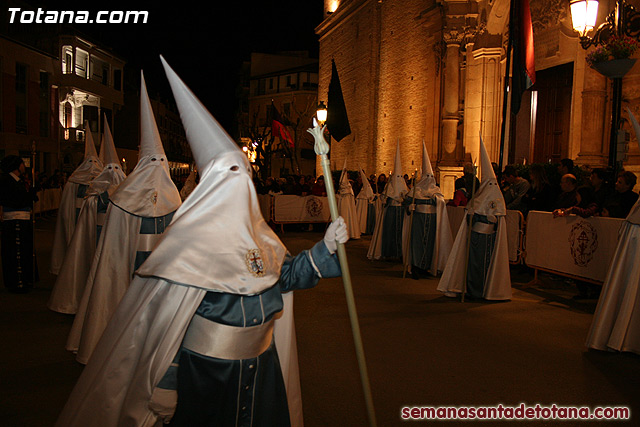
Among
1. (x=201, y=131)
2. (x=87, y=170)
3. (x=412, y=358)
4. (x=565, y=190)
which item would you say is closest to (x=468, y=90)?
(x=565, y=190)

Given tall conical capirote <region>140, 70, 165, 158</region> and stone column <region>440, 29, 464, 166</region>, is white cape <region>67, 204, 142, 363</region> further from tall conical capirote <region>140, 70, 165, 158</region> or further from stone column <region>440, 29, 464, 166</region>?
stone column <region>440, 29, 464, 166</region>

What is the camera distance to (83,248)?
6699mm

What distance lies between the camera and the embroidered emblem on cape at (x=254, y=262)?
8.48ft

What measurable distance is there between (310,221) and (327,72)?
25438 mm

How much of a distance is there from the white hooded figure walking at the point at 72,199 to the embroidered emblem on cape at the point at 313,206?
9.15 meters

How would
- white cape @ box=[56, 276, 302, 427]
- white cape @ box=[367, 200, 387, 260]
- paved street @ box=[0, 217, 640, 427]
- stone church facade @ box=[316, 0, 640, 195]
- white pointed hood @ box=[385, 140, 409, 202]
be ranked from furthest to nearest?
stone church facade @ box=[316, 0, 640, 195]
white cape @ box=[367, 200, 387, 260]
white pointed hood @ box=[385, 140, 409, 202]
paved street @ box=[0, 217, 640, 427]
white cape @ box=[56, 276, 302, 427]

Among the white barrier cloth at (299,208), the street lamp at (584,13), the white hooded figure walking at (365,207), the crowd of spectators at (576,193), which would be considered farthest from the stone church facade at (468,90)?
the white barrier cloth at (299,208)

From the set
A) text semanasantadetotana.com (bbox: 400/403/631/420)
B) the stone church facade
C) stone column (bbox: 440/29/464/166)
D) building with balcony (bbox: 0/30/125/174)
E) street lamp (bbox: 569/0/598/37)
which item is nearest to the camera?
text semanasantadetotana.com (bbox: 400/403/631/420)

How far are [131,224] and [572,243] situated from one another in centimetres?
639

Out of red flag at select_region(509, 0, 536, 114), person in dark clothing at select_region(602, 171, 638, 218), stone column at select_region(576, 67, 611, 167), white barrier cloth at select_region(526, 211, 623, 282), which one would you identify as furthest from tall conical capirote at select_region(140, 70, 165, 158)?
stone column at select_region(576, 67, 611, 167)

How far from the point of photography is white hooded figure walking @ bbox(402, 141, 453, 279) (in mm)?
9961

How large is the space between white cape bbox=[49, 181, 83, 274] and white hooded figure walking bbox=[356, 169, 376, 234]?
9.83 m

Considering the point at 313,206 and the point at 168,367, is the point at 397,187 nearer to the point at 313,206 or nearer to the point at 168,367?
the point at 313,206

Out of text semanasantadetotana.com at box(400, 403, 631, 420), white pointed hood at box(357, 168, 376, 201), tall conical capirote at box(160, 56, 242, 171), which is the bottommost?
text semanasantadetotana.com at box(400, 403, 631, 420)
